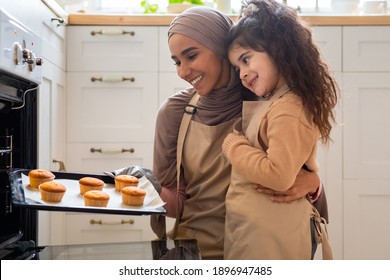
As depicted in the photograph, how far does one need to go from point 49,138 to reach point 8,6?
725 millimetres

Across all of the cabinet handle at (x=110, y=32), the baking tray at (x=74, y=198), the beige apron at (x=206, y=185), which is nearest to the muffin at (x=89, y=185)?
the baking tray at (x=74, y=198)

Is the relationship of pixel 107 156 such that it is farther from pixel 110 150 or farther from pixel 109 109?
pixel 109 109

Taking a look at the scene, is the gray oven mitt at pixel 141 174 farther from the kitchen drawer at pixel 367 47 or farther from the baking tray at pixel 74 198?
the kitchen drawer at pixel 367 47

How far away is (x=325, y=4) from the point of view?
2.71 meters

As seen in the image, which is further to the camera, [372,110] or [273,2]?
[372,110]

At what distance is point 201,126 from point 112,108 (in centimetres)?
98

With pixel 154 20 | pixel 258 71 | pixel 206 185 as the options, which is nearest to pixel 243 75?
pixel 258 71

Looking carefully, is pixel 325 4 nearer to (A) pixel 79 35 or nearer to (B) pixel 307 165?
(A) pixel 79 35

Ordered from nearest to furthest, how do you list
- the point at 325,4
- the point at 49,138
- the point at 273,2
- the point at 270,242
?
the point at 270,242 → the point at 273,2 → the point at 49,138 → the point at 325,4

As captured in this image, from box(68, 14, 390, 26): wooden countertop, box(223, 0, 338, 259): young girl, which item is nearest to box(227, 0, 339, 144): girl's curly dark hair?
box(223, 0, 338, 259): young girl

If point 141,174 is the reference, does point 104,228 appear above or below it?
below

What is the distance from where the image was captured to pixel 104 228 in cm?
219

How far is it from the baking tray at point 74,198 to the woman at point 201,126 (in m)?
0.16
